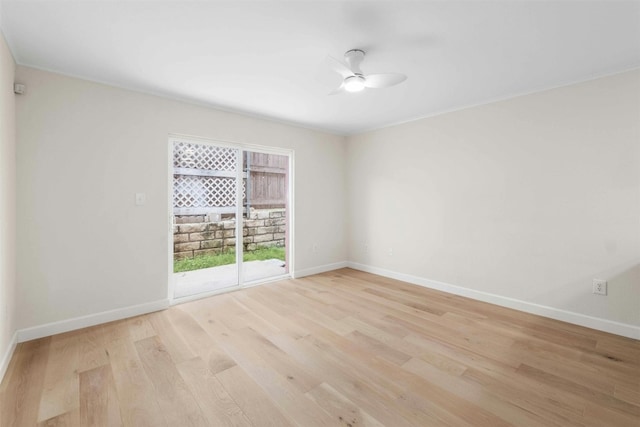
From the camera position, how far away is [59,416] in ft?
5.11

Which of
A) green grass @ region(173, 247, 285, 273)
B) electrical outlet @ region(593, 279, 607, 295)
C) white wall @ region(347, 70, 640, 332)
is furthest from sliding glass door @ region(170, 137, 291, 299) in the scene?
electrical outlet @ region(593, 279, 607, 295)

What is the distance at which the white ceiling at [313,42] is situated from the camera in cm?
169

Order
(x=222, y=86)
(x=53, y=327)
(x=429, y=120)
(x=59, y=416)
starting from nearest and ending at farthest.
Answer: (x=59, y=416)
(x=53, y=327)
(x=222, y=86)
(x=429, y=120)

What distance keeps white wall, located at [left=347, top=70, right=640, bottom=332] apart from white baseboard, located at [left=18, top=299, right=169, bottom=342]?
3.30m

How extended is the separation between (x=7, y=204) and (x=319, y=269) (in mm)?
3670

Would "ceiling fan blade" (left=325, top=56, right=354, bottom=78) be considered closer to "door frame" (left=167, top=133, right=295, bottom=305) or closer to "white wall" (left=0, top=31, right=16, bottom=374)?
"door frame" (left=167, top=133, right=295, bottom=305)

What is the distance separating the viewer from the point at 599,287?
257cm

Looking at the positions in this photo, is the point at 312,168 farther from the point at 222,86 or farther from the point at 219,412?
the point at 219,412

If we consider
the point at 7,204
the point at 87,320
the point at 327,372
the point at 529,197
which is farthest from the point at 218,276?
the point at 529,197

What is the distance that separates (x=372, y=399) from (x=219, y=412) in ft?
3.04

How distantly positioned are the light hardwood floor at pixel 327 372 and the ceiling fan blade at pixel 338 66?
2.24m

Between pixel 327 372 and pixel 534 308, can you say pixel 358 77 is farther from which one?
pixel 534 308

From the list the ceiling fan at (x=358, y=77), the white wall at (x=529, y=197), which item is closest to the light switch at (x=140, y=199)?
the ceiling fan at (x=358, y=77)

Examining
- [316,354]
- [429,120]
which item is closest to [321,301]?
[316,354]
